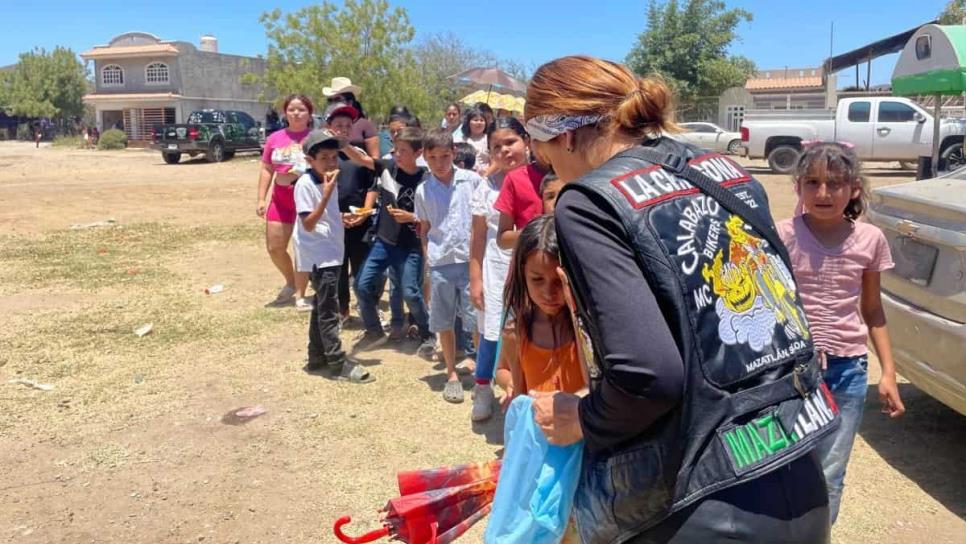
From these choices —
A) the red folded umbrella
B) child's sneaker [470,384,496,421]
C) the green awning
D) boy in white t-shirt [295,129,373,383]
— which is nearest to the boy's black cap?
boy in white t-shirt [295,129,373,383]

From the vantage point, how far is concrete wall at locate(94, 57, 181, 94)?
158 ft

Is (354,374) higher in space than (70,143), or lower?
lower

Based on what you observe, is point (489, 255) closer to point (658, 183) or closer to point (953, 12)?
point (658, 183)

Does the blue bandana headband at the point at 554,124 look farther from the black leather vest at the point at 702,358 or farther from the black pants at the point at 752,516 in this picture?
the black pants at the point at 752,516

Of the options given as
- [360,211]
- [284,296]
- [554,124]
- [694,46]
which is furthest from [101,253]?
[694,46]

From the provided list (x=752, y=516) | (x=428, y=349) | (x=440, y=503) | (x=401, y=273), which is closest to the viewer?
(x=752, y=516)

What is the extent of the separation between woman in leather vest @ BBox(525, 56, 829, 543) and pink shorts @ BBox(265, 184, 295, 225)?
594 centimetres

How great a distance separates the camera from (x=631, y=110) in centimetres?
159

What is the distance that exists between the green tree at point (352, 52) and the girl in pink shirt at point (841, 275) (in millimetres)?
28257

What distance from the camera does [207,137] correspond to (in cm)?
2761

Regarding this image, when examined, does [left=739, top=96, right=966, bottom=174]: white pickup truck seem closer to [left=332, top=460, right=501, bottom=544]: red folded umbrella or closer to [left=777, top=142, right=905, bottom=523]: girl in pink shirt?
[left=777, top=142, right=905, bottom=523]: girl in pink shirt

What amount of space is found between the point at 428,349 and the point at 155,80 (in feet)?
160

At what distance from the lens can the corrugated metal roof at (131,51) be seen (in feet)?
156

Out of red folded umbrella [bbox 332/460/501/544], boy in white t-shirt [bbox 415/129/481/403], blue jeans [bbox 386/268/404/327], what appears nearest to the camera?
red folded umbrella [bbox 332/460/501/544]
